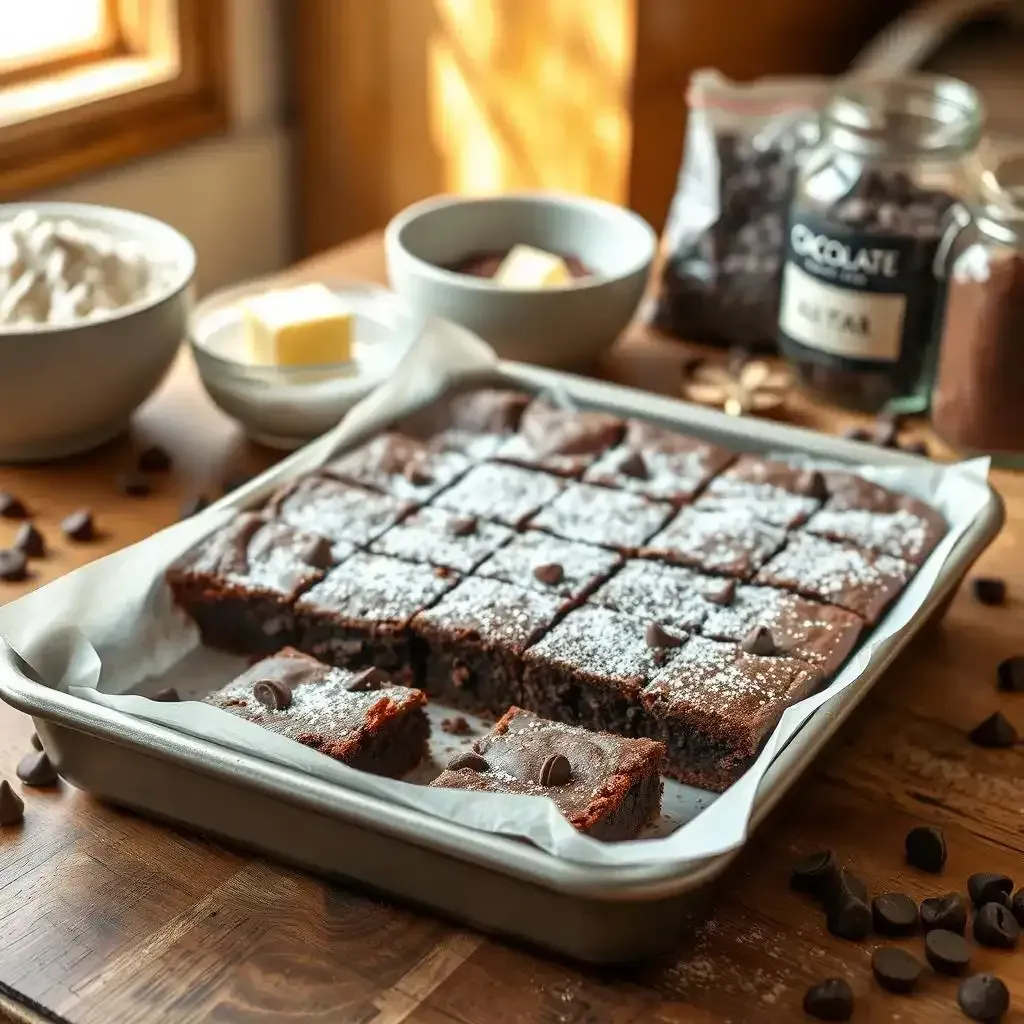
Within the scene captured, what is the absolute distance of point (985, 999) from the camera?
1290mm

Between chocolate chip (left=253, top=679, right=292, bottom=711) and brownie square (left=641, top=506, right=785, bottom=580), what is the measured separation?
0.48 meters

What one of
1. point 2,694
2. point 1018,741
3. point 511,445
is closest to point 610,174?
point 511,445

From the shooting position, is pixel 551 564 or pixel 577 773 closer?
pixel 577 773

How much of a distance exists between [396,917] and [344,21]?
8.02 feet

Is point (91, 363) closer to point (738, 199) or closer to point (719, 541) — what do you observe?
point (719, 541)

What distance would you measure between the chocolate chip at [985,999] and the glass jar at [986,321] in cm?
98

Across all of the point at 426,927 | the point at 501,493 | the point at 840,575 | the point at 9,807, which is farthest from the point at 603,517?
the point at 9,807

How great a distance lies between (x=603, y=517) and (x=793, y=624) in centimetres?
31

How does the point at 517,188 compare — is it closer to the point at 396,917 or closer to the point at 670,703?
the point at 670,703

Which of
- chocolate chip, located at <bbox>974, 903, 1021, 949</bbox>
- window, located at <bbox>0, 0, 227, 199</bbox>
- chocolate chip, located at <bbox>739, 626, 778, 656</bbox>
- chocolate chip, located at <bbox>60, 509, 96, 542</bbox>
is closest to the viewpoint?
chocolate chip, located at <bbox>974, 903, 1021, 949</bbox>

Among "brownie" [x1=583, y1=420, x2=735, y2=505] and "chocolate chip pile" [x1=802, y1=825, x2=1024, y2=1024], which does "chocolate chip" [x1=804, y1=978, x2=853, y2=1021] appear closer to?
"chocolate chip pile" [x1=802, y1=825, x2=1024, y2=1024]

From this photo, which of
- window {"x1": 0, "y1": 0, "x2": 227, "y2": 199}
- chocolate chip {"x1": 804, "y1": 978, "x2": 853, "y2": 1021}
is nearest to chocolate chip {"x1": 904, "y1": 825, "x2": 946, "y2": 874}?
chocolate chip {"x1": 804, "y1": 978, "x2": 853, "y2": 1021}

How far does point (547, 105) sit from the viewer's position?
314 centimetres

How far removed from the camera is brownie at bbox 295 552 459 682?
1691 millimetres
